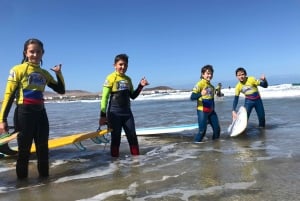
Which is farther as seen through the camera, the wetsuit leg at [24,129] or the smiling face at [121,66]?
the smiling face at [121,66]

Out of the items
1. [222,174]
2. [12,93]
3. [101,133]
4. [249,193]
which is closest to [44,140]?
[12,93]

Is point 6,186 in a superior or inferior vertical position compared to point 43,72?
inferior

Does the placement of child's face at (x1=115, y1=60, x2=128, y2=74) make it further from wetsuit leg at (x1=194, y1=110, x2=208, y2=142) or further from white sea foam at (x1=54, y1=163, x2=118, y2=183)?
wetsuit leg at (x1=194, y1=110, x2=208, y2=142)

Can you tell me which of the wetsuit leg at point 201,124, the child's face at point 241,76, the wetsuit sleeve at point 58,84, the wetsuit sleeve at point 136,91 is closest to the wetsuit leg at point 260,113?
the child's face at point 241,76

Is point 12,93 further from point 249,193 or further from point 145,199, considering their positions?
point 249,193

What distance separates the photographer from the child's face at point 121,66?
614cm

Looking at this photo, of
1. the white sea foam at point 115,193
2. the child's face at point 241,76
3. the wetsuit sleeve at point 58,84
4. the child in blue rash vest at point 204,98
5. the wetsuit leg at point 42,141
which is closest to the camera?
the white sea foam at point 115,193

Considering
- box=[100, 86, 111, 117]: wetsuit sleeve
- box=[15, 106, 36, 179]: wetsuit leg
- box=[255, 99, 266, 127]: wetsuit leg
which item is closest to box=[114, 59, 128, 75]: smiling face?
box=[100, 86, 111, 117]: wetsuit sleeve

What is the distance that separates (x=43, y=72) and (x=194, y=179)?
244 cm

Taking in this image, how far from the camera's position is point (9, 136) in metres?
5.16

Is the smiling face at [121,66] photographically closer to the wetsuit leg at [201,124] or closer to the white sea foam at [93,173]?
the white sea foam at [93,173]

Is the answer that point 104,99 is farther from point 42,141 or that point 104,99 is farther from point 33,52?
point 33,52

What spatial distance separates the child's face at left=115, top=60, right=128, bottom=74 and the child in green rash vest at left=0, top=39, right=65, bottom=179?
1.38m

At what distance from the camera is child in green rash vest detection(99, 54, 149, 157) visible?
6.13 metres
